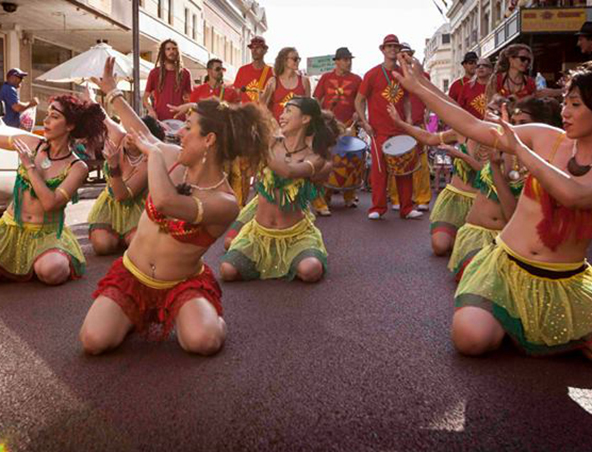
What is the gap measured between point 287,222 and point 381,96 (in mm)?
3825

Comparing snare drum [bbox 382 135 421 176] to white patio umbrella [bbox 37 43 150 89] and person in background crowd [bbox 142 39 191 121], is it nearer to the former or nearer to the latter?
person in background crowd [bbox 142 39 191 121]

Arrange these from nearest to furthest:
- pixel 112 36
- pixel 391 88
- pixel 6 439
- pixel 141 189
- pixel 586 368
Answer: pixel 6 439, pixel 586 368, pixel 141 189, pixel 391 88, pixel 112 36

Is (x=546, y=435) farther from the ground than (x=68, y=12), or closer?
closer

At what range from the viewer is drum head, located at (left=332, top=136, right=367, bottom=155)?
850 cm

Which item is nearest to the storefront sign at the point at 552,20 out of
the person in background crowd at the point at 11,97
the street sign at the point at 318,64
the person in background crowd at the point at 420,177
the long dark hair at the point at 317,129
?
the person in background crowd at the point at 420,177

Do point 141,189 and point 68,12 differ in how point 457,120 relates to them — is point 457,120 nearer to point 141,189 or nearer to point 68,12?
point 141,189

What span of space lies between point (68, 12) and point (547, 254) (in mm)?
14922

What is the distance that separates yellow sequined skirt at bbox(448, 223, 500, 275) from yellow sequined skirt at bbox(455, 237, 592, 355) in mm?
1277

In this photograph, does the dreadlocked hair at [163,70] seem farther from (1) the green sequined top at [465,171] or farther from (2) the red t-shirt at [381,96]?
(1) the green sequined top at [465,171]

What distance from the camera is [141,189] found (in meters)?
5.55

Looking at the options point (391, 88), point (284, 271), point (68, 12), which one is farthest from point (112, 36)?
point (284, 271)

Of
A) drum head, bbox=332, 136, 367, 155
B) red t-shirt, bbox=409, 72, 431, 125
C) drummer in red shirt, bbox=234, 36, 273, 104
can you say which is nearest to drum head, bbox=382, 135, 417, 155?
drum head, bbox=332, 136, 367, 155

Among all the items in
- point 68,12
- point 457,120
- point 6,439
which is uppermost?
point 68,12

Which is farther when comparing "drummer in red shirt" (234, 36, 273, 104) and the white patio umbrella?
the white patio umbrella
